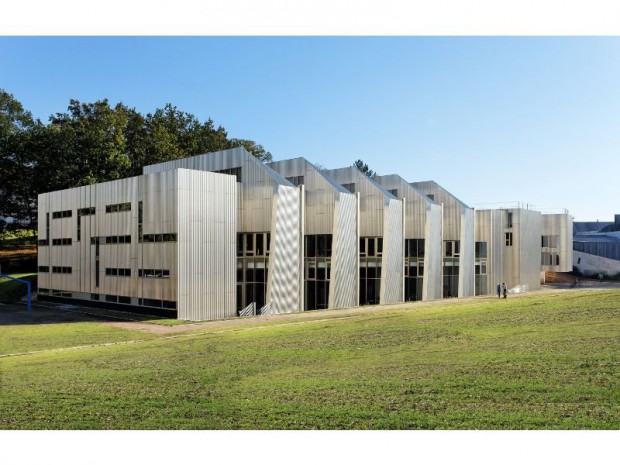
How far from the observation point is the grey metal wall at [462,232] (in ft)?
163

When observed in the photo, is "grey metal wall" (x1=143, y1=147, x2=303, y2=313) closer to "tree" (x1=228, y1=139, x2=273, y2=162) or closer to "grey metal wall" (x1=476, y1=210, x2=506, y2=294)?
"grey metal wall" (x1=476, y1=210, x2=506, y2=294)

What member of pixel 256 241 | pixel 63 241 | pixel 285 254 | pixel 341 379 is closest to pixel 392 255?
pixel 285 254

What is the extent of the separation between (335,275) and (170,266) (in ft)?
45.3

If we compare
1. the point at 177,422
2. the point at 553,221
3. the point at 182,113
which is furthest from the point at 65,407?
the point at 182,113

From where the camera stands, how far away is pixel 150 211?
118 feet

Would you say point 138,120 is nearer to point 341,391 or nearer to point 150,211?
point 150,211

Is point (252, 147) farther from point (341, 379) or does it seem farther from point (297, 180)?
point (341, 379)

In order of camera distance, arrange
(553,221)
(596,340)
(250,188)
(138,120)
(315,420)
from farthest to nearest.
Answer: (138,120)
(553,221)
(250,188)
(596,340)
(315,420)

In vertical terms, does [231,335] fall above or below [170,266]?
below

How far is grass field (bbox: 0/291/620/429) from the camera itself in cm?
1171

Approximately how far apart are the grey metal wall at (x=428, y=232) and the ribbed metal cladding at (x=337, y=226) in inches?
294

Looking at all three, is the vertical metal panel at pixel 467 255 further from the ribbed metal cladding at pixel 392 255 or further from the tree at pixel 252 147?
the tree at pixel 252 147

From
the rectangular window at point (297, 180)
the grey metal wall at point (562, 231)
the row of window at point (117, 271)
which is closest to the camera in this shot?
the row of window at point (117, 271)

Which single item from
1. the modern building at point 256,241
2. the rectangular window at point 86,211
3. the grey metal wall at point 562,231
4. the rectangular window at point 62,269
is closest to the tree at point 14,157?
the modern building at point 256,241
